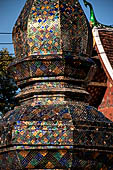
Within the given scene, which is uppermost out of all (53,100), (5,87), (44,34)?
(44,34)

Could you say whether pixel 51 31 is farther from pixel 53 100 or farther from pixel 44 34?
pixel 53 100

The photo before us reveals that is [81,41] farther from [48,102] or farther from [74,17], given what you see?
[48,102]

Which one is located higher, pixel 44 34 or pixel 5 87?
pixel 44 34

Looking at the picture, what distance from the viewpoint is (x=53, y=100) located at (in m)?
2.10

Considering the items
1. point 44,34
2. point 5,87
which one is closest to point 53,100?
point 44,34

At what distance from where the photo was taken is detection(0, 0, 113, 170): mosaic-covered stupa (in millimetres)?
1890

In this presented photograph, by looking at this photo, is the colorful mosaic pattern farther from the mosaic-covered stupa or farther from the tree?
the tree

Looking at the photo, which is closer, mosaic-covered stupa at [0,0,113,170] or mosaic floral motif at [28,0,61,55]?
mosaic-covered stupa at [0,0,113,170]

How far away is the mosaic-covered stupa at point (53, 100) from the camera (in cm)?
189

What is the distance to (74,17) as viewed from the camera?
217 cm

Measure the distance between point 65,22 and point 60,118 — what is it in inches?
20.0

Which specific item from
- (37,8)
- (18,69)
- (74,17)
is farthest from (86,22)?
(18,69)

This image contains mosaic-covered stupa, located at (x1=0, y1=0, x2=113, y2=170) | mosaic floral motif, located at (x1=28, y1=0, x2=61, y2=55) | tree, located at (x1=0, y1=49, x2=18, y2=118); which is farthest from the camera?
tree, located at (x1=0, y1=49, x2=18, y2=118)

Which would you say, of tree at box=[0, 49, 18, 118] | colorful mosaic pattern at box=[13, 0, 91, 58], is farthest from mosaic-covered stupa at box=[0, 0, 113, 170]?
tree at box=[0, 49, 18, 118]
